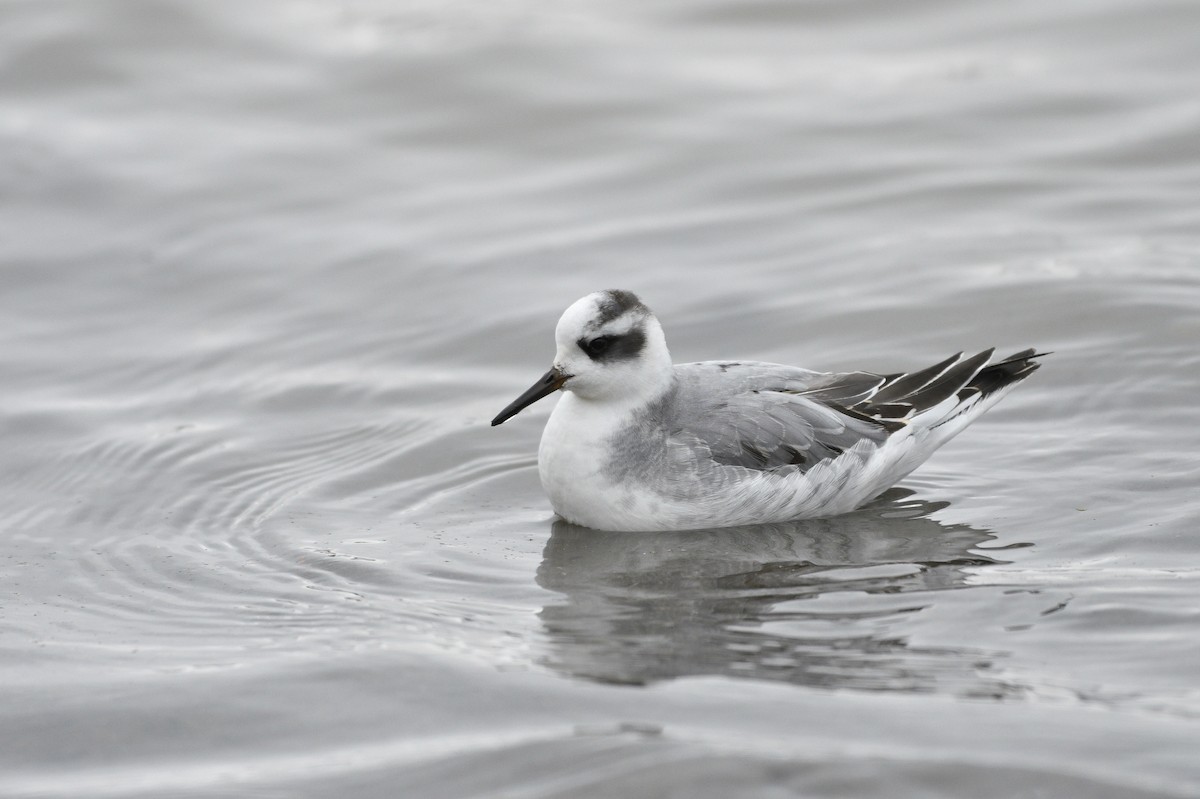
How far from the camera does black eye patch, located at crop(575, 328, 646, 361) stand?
7.91 metres

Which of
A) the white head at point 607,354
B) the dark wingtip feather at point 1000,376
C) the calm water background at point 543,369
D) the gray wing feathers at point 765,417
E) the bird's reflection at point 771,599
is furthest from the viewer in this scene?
the dark wingtip feather at point 1000,376

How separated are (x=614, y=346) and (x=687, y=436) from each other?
0.61m

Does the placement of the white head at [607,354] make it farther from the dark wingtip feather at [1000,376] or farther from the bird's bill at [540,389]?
the dark wingtip feather at [1000,376]

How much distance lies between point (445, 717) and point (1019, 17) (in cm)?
1255

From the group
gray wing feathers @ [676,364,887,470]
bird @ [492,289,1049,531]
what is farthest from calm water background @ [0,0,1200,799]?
gray wing feathers @ [676,364,887,470]

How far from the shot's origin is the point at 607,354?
7.95 metres

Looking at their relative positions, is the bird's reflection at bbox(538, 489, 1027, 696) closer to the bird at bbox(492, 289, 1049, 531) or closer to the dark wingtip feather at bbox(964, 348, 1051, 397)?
the bird at bbox(492, 289, 1049, 531)

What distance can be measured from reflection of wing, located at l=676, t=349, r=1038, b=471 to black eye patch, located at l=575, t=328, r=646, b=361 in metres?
0.42

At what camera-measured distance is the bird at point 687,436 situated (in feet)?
26.0

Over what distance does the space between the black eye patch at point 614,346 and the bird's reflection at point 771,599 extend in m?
0.93

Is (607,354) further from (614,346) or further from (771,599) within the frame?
(771,599)

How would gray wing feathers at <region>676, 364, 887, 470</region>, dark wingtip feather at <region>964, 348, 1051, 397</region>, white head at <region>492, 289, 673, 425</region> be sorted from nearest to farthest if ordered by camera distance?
white head at <region>492, 289, 673, 425</region>
gray wing feathers at <region>676, 364, 887, 470</region>
dark wingtip feather at <region>964, 348, 1051, 397</region>

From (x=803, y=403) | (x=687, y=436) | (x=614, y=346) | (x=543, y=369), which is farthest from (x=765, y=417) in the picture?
(x=543, y=369)

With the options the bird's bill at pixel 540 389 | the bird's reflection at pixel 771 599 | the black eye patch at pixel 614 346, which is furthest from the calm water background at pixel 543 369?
the black eye patch at pixel 614 346
